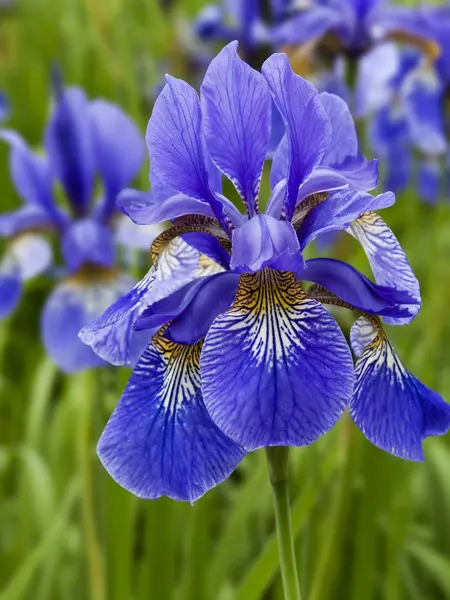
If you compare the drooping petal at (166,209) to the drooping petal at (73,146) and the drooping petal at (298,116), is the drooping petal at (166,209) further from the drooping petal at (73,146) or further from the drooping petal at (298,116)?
the drooping petal at (73,146)

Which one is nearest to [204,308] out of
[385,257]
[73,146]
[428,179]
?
[385,257]

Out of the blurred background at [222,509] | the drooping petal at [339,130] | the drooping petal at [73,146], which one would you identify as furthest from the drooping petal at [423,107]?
the drooping petal at [339,130]

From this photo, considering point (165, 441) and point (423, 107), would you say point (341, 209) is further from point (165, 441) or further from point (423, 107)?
point (423, 107)

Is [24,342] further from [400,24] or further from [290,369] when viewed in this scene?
[290,369]

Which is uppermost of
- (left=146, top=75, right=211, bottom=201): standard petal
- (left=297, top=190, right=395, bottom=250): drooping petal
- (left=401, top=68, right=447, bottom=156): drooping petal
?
(left=401, top=68, right=447, bottom=156): drooping petal

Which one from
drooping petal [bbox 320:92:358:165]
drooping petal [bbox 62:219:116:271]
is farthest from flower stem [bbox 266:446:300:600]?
drooping petal [bbox 62:219:116:271]

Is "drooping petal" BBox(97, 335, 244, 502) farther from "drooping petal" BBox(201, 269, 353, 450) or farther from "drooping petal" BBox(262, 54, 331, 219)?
"drooping petal" BBox(262, 54, 331, 219)
